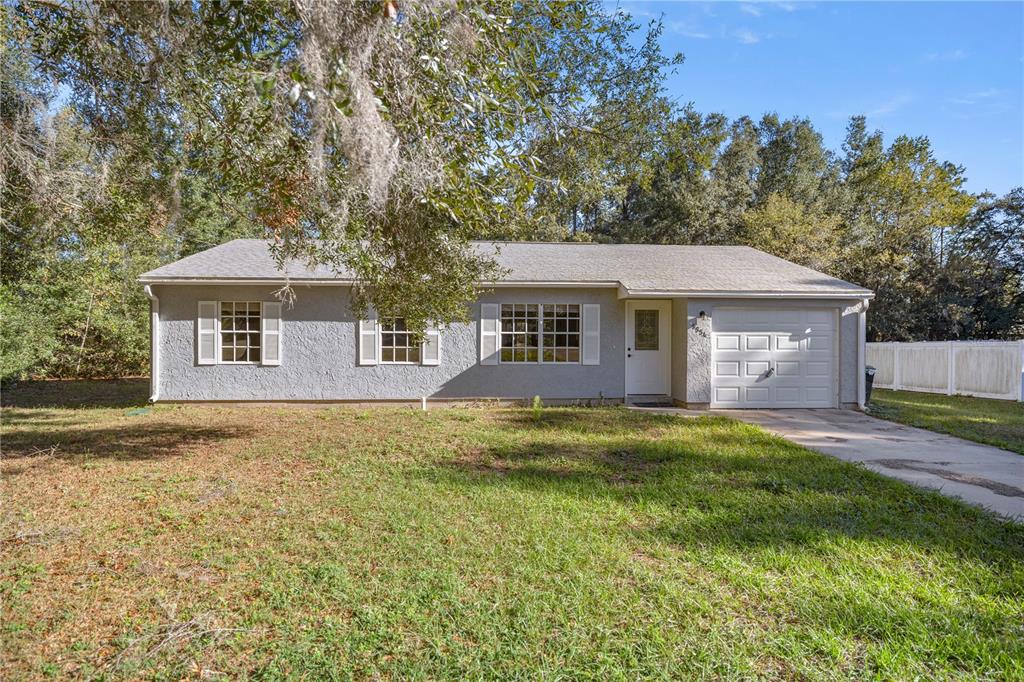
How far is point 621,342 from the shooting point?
11664 millimetres

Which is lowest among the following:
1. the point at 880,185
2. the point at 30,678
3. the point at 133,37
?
the point at 30,678

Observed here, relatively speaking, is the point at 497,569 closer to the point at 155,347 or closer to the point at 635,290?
the point at 635,290

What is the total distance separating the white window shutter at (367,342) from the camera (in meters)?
11.2

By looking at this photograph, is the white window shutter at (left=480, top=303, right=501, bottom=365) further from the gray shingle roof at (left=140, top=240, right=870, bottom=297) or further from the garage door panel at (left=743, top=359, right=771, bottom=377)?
the garage door panel at (left=743, top=359, right=771, bottom=377)

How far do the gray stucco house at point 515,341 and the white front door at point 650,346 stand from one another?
0.23 m

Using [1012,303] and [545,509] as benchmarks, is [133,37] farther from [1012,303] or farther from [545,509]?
[1012,303]

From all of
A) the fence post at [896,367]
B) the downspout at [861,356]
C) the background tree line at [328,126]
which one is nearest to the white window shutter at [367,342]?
the background tree line at [328,126]

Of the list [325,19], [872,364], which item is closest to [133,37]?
[325,19]

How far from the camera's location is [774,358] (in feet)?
36.7

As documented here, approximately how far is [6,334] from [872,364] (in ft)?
74.4

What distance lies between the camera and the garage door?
1113 centimetres

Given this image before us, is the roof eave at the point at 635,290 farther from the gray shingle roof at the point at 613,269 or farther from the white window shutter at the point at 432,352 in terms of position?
A: the white window shutter at the point at 432,352

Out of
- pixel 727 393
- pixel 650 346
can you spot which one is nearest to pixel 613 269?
pixel 650 346

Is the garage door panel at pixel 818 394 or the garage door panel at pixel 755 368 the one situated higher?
the garage door panel at pixel 755 368
